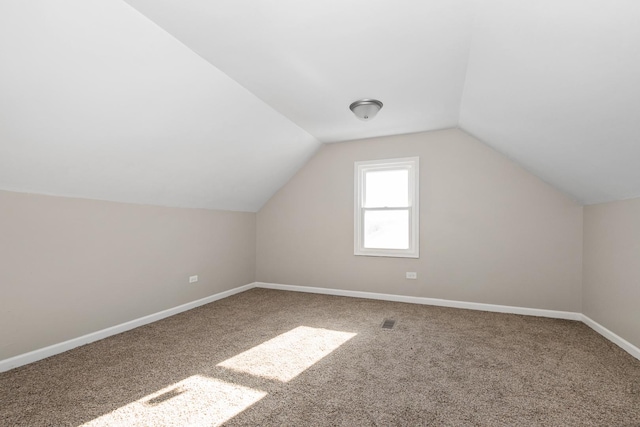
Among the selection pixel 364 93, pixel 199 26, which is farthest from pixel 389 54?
pixel 199 26

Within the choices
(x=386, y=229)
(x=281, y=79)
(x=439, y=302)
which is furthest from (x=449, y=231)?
(x=281, y=79)

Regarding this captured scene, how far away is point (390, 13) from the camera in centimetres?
193

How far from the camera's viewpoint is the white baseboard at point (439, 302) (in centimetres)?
387

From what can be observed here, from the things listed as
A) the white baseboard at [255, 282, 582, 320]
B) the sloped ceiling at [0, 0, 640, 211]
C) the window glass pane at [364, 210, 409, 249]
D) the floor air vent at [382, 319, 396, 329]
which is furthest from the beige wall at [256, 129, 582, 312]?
the floor air vent at [382, 319, 396, 329]

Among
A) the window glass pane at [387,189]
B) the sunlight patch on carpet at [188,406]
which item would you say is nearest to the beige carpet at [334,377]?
the sunlight patch on carpet at [188,406]

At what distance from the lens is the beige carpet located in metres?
1.90

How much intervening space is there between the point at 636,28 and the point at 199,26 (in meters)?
2.28

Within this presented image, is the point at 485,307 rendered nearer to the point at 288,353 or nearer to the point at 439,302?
the point at 439,302

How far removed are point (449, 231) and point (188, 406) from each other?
3657mm

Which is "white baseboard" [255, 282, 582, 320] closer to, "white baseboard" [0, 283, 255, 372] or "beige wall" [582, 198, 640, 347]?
"beige wall" [582, 198, 640, 347]

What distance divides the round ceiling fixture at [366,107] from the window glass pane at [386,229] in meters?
1.81

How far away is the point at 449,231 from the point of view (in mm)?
4363

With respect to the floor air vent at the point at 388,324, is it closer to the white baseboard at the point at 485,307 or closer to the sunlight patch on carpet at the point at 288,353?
the sunlight patch on carpet at the point at 288,353

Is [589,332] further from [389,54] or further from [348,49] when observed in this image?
[348,49]
